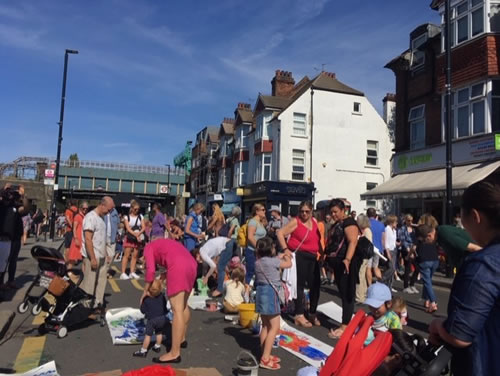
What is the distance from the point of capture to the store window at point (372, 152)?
34.6 meters

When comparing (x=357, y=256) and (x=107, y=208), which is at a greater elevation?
(x=107, y=208)

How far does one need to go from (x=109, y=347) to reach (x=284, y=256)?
2480 mm

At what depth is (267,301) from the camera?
480 centimetres

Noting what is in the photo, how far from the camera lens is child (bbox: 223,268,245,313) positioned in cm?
716

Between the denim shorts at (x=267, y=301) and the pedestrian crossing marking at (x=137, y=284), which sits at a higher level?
the denim shorts at (x=267, y=301)

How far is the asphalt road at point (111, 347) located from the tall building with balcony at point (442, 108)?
1144cm

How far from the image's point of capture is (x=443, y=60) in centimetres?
1872

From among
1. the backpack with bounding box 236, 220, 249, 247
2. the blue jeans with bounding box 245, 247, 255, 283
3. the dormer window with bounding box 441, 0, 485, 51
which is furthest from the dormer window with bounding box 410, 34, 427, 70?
the blue jeans with bounding box 245, 247, 255, 283

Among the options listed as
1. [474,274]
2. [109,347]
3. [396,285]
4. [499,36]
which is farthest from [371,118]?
[474,274]

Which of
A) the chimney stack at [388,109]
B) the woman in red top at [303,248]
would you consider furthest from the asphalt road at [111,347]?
the chimney stack at [388,109]

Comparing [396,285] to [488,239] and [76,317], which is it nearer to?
[76,317]

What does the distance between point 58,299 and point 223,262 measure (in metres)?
3.67

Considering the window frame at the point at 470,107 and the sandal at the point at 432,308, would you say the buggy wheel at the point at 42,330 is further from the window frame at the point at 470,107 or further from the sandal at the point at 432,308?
the window frame at the point at 470,107

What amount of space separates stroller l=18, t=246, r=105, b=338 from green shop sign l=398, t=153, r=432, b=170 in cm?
1715
